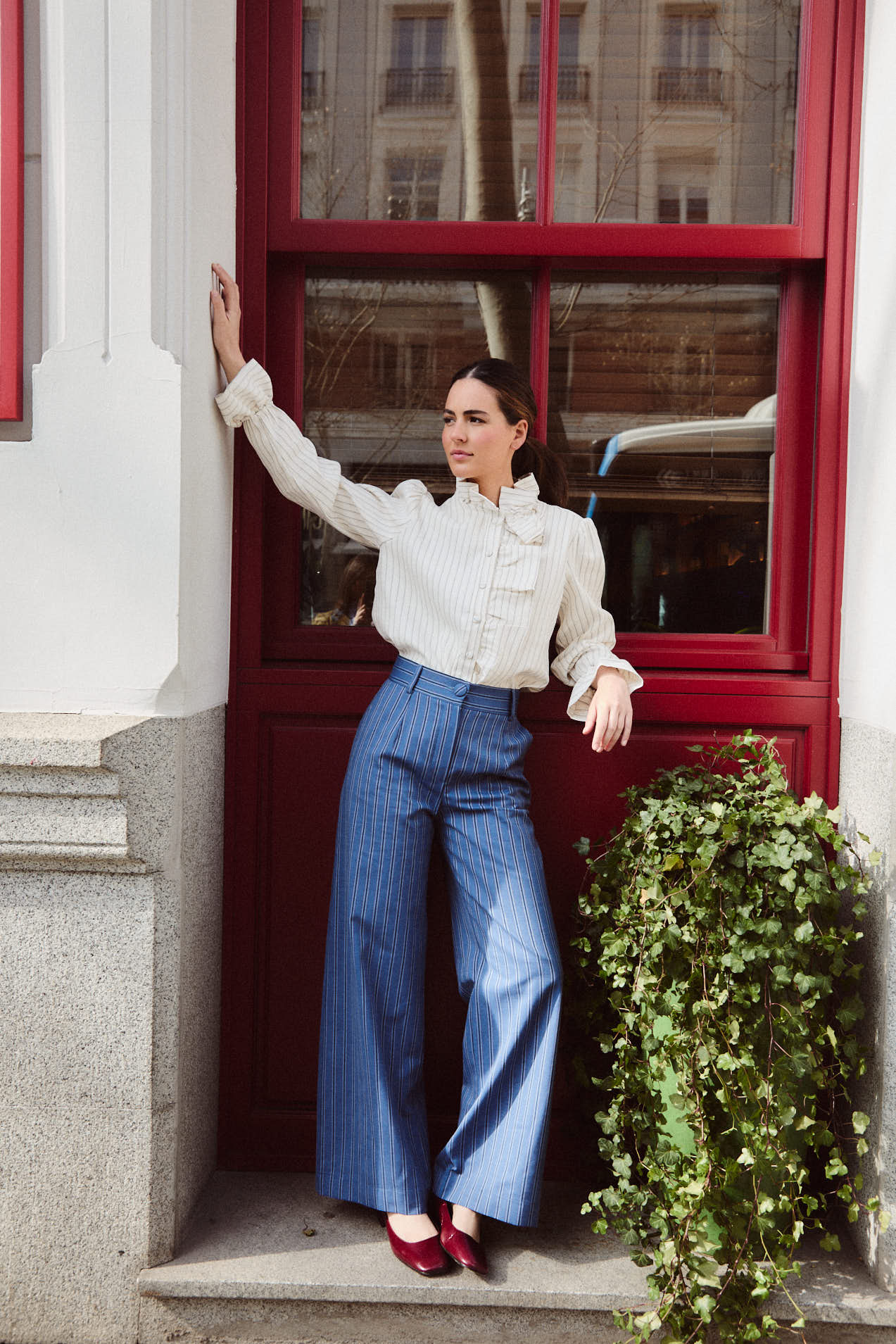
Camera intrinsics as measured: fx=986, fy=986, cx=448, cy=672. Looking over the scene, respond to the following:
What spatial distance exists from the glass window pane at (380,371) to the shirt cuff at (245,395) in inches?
11.9

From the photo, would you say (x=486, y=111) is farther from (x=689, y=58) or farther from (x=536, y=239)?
(x=689, y=58)

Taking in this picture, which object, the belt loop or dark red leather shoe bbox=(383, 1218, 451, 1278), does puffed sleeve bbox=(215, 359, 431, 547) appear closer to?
the belt loop

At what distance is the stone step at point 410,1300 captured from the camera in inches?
79.3

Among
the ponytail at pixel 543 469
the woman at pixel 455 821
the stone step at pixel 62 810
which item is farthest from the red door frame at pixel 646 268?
the stone step at pixel 62 810

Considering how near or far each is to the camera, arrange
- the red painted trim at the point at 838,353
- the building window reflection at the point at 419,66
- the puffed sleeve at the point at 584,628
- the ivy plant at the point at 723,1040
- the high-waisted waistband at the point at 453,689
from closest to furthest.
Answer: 1. the ivy plant at the point at 723,1040
2. the high-waisted waistband at the point at 453,689
3. the puffed sleeve at the point at 584,628
4. the red painted trim at the point at 838,353
5. the building window reflection at the point at 419,66

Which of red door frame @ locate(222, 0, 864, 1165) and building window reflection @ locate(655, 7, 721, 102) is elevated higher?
building window reflection @ locate(655, 7, 721, 102)

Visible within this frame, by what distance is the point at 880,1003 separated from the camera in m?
2.08

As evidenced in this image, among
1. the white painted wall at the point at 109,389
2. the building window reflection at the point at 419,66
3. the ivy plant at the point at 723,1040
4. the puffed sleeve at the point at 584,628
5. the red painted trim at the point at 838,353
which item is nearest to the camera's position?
the ivy plant at the point at 723,1040

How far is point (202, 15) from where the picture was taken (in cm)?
215

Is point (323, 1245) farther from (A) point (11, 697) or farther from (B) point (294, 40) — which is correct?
(B) point (294, 40)

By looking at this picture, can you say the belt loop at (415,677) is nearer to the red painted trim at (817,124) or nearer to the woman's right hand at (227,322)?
the woman's right hand at (227,322)

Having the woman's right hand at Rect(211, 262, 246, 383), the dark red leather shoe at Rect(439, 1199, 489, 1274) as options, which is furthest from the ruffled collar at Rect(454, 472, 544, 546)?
the dark red leather shoe at Rect(439, 1199, 489, 1274)

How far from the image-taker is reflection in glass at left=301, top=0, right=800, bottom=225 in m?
2.46

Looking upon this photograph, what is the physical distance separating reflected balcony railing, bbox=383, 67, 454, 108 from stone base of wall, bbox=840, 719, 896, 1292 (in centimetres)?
187
